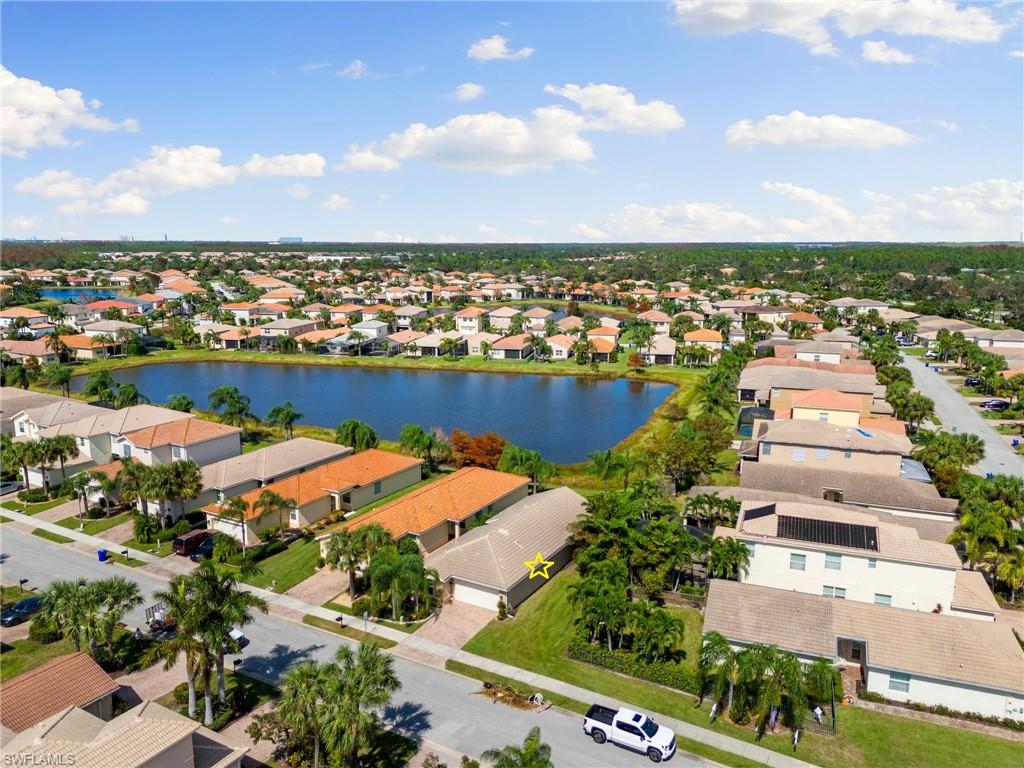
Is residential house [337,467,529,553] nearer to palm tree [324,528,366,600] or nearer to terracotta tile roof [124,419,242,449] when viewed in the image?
palm tree [324,528,366,600]

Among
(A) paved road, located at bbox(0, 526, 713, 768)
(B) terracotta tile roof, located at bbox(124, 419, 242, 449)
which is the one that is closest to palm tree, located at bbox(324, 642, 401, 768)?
(A) paved road, located at bbox(0, 526, 713, 768)

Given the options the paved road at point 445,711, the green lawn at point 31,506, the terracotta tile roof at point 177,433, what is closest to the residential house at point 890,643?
the paved road at point 445,711

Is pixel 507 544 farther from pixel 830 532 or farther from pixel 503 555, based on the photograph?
pixel 830 532

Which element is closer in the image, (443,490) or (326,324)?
(443,490)

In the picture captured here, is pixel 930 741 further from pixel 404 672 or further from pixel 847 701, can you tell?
pixel 404 672

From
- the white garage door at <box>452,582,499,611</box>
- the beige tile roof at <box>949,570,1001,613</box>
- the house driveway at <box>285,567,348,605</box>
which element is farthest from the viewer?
the house driveway at <box>285,567,348,605</box>

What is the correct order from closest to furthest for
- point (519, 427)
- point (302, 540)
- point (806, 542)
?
point (806, 542) < point (302, 540) < point (519, 427)

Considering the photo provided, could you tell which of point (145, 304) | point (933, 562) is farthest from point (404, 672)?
point (145, 304)

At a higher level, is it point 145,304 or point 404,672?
point 145,304
